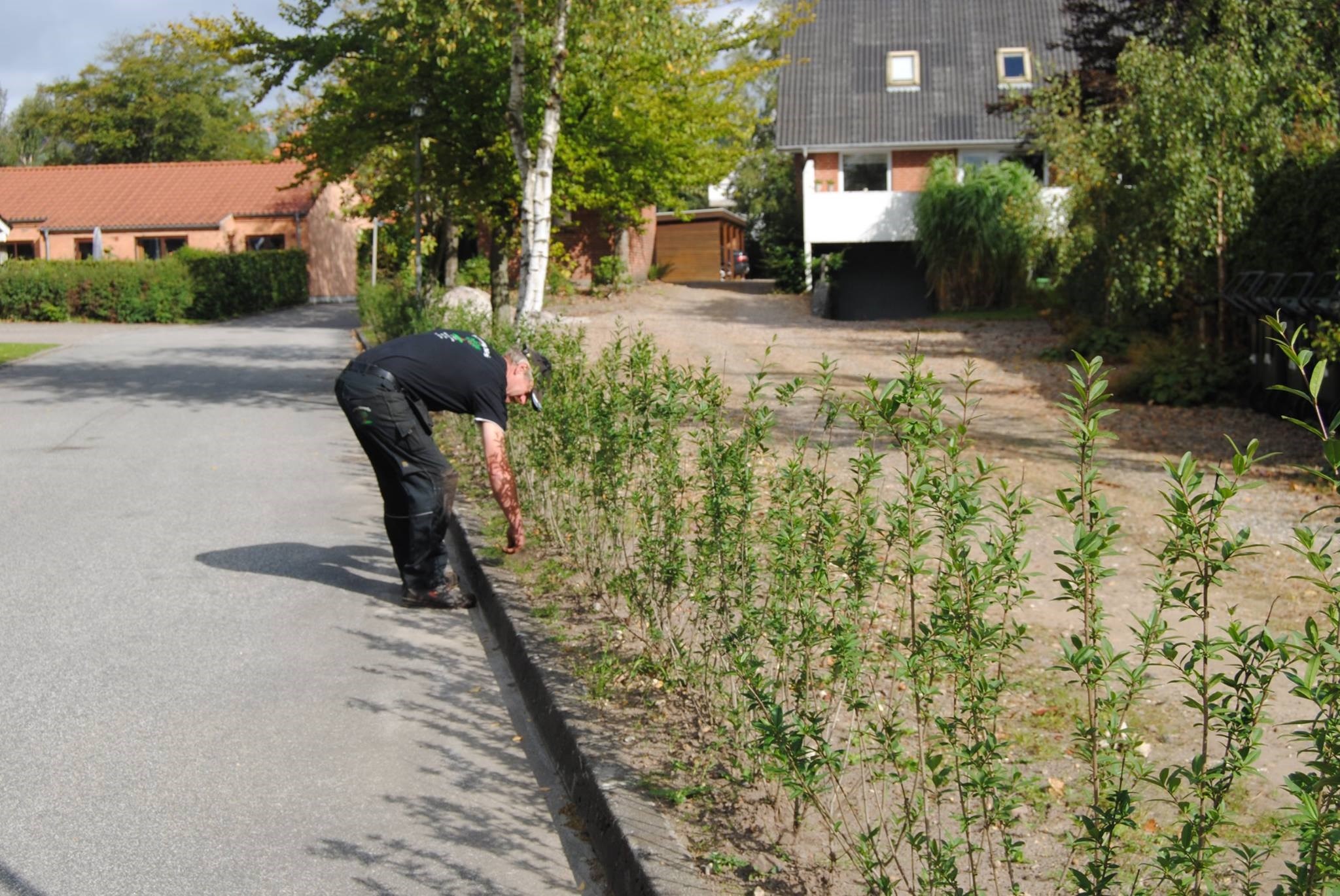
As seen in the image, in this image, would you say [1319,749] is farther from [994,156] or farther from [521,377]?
[994,156]

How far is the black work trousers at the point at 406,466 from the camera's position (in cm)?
761

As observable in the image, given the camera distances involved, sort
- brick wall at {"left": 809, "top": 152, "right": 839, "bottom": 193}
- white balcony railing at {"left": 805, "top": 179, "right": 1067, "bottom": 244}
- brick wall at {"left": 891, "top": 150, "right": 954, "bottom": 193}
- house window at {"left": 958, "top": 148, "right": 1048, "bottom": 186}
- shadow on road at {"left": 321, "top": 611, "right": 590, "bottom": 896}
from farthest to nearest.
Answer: brick wall at {"left": 809, "top": 152, "right": 839, "bottom": 193} < brick wall at {"left": 891, "top": 150, "right": 954, "bottom": 193} < house window at {"left": 958, "top": 148, "right": 1048, "bottom": 186} < white balcony railing at {"left": 805, "top": 179, "right": 1067, "bottom": 244} < shadow on road at {"left": 321, "top": 611, "right": 590, "bottom": 896}

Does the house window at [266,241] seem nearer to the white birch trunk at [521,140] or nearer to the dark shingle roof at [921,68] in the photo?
the dark shingle roof at [921,68]

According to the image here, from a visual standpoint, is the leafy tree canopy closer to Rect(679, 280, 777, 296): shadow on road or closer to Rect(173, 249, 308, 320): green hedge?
Rect(679, 280, 777, 296): shadow on road

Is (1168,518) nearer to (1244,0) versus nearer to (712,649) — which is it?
(712,649)

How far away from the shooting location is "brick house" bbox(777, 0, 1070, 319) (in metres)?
36.7

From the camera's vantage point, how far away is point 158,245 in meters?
55.6

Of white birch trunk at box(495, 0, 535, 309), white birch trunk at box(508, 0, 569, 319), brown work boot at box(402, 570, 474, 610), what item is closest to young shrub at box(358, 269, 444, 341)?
white birch trunk at box(508, 0, 569, 319)

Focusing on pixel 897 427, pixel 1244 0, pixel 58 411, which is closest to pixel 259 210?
pixel 58 411

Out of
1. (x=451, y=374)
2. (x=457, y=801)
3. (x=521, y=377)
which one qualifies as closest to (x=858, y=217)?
(x=521, y=377)

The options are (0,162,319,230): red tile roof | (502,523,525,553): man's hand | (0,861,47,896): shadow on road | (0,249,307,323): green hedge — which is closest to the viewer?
(0,861,47,896): shadow on road

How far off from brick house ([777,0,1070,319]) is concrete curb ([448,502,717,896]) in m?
30.1

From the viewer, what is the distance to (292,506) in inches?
435

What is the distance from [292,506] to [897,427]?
7969mm
